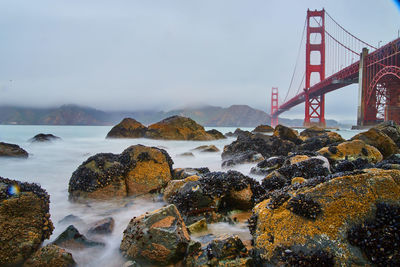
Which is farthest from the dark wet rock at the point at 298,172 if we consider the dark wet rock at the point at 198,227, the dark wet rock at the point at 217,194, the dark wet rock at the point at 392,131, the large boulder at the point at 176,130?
the large boulder at the point at 176,130

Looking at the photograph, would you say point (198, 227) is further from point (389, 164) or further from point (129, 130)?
point (129, 130)

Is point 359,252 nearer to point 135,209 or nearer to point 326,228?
point 326,228

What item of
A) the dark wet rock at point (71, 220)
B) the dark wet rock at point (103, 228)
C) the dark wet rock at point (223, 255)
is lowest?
the dark wet rock at point (71, 220)

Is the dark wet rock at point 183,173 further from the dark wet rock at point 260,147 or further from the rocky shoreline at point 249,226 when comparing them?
the dark wet rock at point 260,147

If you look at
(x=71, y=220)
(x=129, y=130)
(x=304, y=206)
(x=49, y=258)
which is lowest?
(x=71, y=220)

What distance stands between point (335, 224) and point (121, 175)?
4.08m

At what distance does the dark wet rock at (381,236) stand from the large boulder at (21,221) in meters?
3.15

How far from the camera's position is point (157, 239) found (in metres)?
2.56

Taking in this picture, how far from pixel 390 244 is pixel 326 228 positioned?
0.45 metres

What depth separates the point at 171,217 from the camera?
2.75m

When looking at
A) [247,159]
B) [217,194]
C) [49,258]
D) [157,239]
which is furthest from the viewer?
[247,159]

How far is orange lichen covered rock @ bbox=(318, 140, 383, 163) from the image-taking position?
6.07 metres

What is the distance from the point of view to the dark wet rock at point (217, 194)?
12.4 feet

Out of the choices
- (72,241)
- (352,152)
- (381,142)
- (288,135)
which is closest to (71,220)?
(72,241)
